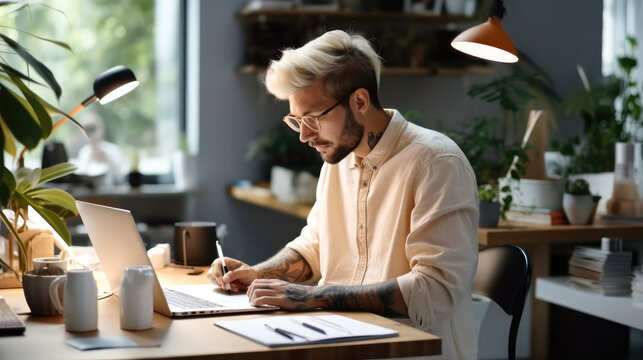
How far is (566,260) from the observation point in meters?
4.03

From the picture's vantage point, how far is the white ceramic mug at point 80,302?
160 centimetres

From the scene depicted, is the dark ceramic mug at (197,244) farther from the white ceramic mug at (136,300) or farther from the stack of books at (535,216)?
the stack of books at (535,216)

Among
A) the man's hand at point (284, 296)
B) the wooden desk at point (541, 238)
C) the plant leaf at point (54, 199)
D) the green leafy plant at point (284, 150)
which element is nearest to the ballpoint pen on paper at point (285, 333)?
the man's hand at point (284, 296)

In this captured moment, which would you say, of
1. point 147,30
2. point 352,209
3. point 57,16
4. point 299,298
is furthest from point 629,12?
point 299,298

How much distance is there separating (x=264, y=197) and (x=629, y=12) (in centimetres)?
326

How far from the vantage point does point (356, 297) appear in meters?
1.82

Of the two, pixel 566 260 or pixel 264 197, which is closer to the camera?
pixel 566 260

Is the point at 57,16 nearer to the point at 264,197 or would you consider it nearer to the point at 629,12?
the point at 264,197

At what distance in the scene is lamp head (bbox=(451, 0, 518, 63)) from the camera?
Result: 2.62 m

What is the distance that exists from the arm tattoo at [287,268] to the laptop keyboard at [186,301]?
28cm

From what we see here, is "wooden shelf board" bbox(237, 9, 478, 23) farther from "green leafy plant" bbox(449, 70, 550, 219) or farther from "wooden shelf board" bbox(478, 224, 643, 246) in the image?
"wooden shelf board" bbox(478, 224, 643, 246)

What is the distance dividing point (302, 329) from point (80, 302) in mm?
433

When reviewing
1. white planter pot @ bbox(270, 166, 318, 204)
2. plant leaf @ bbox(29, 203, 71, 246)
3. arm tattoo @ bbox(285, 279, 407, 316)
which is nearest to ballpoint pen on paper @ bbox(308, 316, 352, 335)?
arm tattoo @ bbox(285, 279, 407, 316)

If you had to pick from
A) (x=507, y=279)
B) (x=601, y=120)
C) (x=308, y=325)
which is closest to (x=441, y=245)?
(x=507, y=279)
